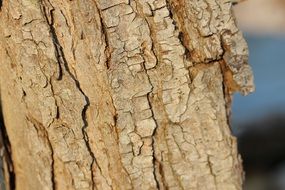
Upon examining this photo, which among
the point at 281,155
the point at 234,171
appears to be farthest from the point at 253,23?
the point at 234,171

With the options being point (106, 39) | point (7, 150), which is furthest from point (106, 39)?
point (7, 150)

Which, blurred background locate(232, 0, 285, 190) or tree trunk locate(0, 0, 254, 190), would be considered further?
blurred background locate(232, 0, 285, 190)

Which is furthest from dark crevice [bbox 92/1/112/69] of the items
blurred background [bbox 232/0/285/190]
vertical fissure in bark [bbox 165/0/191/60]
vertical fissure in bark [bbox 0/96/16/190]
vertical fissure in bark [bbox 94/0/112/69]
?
blurred background [bbox 232/0/285/190]

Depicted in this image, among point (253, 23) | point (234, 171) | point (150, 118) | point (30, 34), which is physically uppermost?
point (253, 23)

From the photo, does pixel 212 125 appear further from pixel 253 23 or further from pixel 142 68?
pixel 253 23

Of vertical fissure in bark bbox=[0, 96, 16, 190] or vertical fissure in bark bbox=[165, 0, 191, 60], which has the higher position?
vertical fissure in bark bbox=[165, 0, 191, 60]

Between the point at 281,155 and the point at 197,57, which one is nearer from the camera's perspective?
the point at 197,57

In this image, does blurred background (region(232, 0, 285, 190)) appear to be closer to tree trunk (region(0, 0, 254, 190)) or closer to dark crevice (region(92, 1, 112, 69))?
tree trunk (region(0, 0, 254, 190))

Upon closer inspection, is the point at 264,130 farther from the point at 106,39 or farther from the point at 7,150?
the point at 106,39
